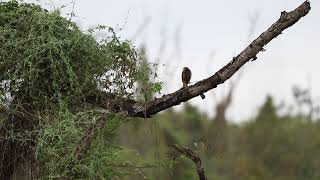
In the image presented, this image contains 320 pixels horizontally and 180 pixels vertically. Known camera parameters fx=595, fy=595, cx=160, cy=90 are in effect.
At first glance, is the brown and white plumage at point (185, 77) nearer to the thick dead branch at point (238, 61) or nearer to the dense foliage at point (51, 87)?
the thick dead branch at point (238, 61)

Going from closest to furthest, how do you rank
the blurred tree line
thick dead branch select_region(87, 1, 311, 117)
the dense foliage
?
the dense foliage
thick dead branch select_region(87, 1, 311, 117)
the blurred tree line

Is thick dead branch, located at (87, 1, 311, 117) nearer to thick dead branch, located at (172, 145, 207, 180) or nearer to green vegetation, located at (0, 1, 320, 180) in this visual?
green vegetation, located at (0, 1, 320, 180)

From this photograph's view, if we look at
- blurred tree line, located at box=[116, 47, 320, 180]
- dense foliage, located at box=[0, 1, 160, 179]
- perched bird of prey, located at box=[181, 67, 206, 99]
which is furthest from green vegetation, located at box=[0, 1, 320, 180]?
blurred tree line, located at box=[116, 47, 320, 180]

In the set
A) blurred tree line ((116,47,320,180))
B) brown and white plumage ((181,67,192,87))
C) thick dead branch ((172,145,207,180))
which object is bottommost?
thick dead branch ((172,145,207,180))

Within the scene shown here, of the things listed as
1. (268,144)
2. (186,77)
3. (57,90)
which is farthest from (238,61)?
(268,144)

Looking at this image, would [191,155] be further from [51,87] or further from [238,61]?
[51,87]


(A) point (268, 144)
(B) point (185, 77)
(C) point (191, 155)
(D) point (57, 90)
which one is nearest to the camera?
(D) point (57, 90)

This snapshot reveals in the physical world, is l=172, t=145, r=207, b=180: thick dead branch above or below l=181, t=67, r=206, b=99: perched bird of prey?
below

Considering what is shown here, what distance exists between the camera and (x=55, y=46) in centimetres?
322

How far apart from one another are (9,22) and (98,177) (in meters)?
1.01

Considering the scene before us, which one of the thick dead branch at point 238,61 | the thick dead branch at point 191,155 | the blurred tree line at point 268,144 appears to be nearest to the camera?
the thick dead branch at point 238,61

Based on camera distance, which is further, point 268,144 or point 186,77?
point 268,144

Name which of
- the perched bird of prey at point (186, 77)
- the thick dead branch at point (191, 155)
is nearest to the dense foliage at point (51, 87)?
the perched bird of prey at point (186, 77)

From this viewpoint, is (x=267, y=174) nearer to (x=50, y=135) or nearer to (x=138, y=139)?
(x=138, y=139)
